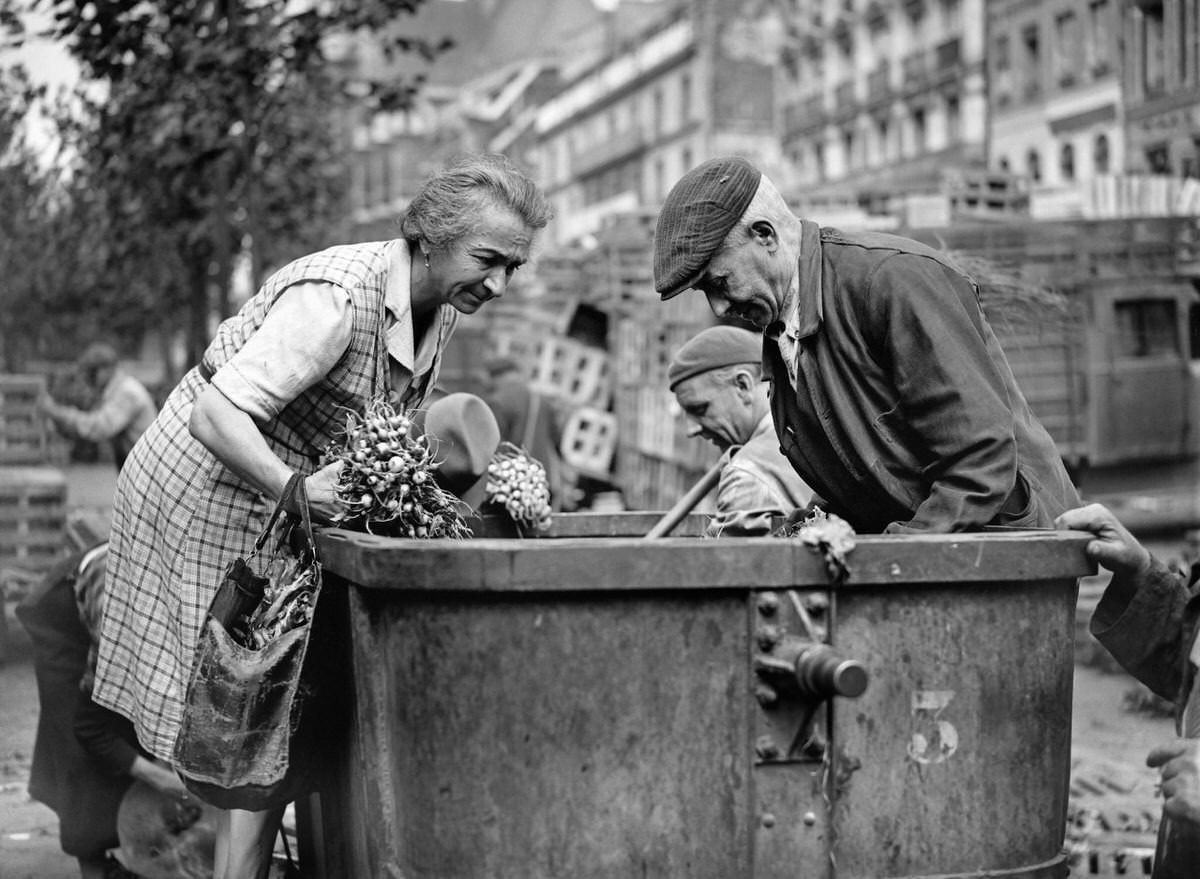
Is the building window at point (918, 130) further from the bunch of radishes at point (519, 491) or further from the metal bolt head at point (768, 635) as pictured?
the metal bolt head at point (768, 635)

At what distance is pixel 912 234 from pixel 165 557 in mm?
6398

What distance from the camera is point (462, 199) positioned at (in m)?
3.61

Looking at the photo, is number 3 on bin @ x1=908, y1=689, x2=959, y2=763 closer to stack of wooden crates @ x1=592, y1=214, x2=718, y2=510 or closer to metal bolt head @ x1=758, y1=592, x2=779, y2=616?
metal bolt head @ x1=758, y1=592, x2=779, y2=616

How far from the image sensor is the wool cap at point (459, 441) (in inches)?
157

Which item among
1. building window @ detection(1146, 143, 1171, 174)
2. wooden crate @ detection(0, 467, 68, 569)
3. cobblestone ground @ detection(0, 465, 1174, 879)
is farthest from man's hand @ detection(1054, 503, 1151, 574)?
building window @ detection(1146, 143, 1171, 174)

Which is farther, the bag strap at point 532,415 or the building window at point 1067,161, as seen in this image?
the building window at point 1067,161

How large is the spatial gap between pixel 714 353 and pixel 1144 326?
11470mm

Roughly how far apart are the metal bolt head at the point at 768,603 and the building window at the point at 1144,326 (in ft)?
43.0

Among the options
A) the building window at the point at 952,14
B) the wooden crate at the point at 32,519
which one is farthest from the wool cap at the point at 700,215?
the building window at the point at 952,14

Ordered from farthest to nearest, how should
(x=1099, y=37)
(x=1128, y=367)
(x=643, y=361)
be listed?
(x=1099, y=37), (x=643, y=361), (x=1128, y=367)

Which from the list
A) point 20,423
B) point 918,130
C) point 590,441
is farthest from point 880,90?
point 20,423

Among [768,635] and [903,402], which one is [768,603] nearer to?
[768,635]

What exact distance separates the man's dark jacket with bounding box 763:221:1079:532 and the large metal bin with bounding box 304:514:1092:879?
216 millimetres

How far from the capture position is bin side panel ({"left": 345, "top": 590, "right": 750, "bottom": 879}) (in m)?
2.82
